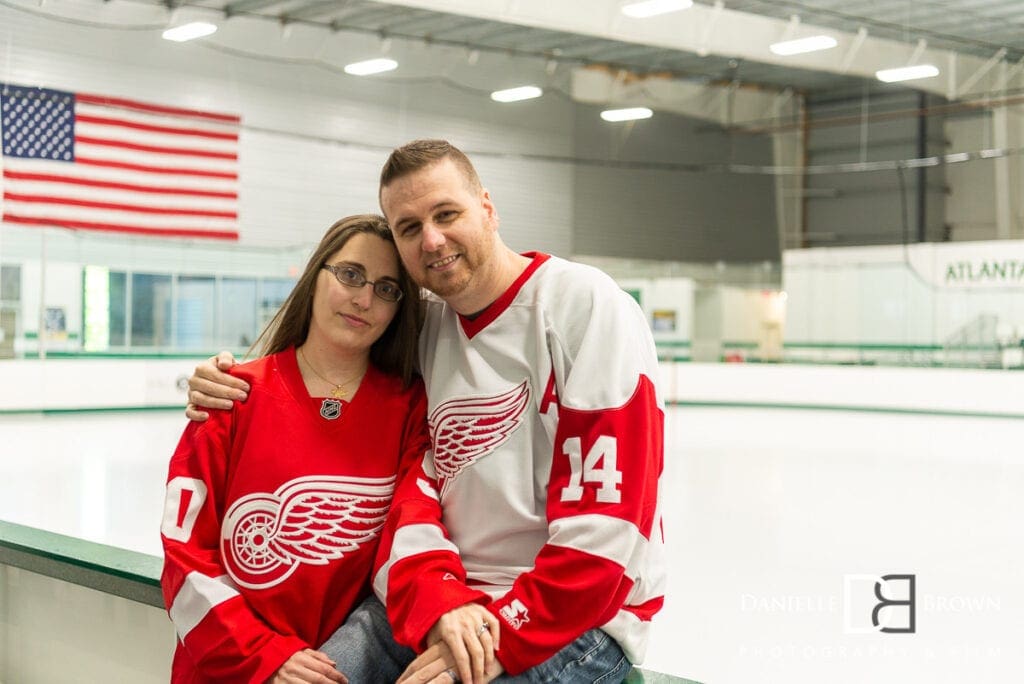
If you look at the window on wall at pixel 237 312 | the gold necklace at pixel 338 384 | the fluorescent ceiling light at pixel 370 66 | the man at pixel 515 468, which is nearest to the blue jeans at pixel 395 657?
the man at pixel 515 468

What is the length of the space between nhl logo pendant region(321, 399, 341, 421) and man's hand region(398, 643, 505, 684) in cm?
45

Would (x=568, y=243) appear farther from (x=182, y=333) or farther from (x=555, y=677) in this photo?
(x=555, y=677)

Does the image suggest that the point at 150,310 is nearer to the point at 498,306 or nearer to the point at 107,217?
the point at 107,217

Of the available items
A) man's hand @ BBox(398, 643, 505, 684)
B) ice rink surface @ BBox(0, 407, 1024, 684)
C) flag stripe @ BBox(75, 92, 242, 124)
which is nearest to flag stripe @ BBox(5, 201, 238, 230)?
flag stripe @ BBox(75, 92, 242, 124)

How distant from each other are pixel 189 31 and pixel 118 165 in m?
2.05

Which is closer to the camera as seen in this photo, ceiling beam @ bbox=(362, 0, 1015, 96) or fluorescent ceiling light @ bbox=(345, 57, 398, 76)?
ceiling beam @ bbox=(362, 0, 1015, 96)

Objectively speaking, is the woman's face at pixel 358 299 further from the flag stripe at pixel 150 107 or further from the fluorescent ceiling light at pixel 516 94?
the fluorescent ceiling light at pixel 516 94

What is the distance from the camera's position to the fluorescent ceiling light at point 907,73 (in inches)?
640

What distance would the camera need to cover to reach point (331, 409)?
6.22ft

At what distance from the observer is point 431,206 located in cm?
175

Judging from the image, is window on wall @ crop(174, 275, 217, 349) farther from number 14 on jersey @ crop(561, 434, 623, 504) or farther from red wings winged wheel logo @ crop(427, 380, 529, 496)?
number 14 on jersey @ crop(561, 434, 623, 504)

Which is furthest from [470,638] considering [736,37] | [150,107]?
[736,37]

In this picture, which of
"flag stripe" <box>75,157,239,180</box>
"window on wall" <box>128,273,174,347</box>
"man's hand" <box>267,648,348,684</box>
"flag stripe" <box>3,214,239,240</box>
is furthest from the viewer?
"window on wall" <box>128,273,174,347</box>

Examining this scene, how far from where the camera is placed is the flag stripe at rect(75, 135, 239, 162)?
1312 centimetres
